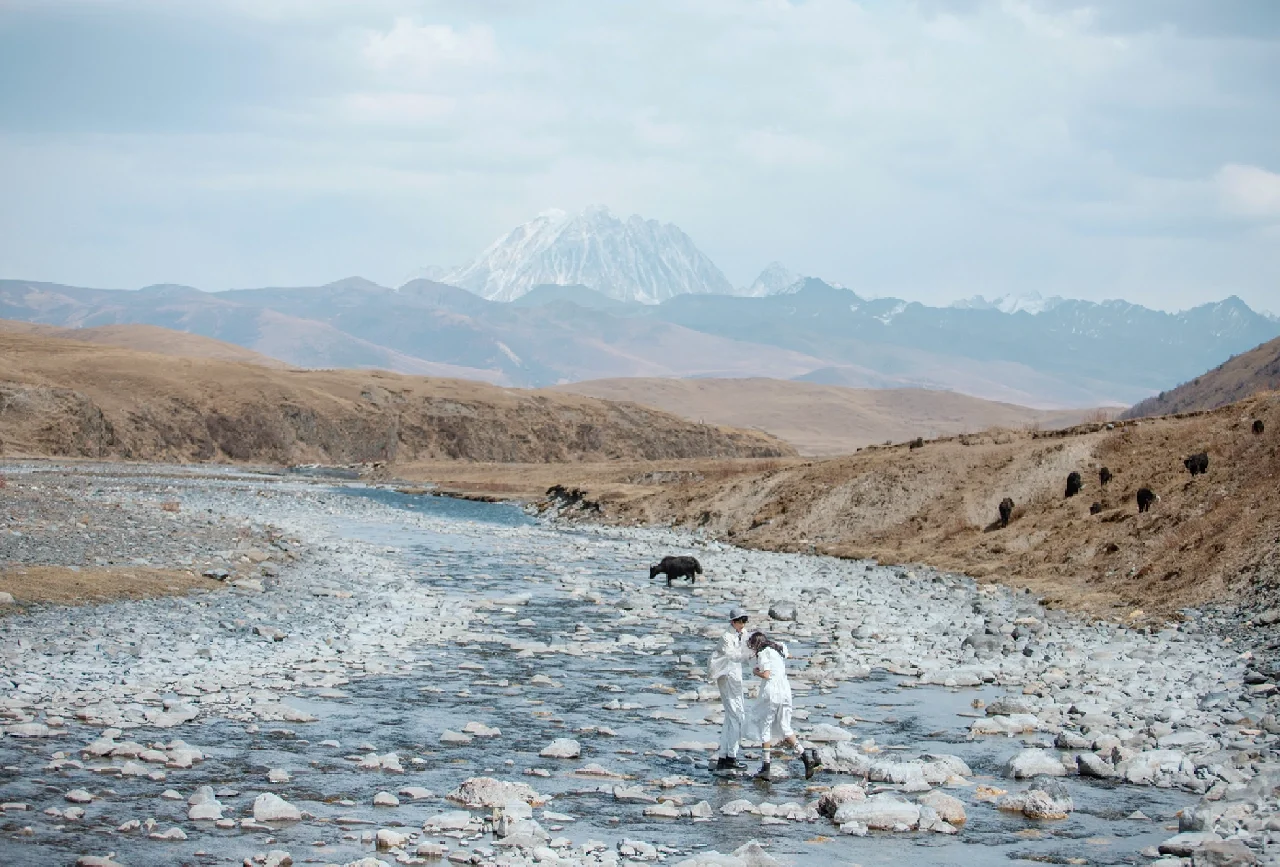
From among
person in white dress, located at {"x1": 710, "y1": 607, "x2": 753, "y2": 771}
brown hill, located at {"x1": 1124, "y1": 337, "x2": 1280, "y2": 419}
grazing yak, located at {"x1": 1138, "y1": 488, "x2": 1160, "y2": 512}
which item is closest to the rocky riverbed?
person in white dress, located at {"x1": 710, "y1": 607, "x2": 753, "y2": 771}

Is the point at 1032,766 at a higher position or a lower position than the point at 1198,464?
lower

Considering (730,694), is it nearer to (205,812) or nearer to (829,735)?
(829,735)

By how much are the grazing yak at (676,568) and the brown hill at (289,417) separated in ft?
273

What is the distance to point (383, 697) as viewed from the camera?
20062 millimetres

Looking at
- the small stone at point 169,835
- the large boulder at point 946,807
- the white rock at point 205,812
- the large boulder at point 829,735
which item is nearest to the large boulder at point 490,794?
the white rock at point 205,812

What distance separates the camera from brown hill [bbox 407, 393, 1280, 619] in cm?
3272

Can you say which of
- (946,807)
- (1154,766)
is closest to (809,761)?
(946,807)

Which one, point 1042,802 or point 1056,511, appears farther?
point 1056,511

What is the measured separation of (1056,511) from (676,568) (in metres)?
14.5

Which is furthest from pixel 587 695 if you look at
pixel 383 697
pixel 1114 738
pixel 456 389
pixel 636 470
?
pixel 456 389

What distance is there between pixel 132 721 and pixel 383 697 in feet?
13.6

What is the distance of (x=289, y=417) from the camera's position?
488ft

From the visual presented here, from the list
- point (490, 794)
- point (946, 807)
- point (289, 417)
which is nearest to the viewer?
→ point (946, 807)

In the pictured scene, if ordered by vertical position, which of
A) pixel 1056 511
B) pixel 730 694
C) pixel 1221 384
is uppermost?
pixel 1221 384
